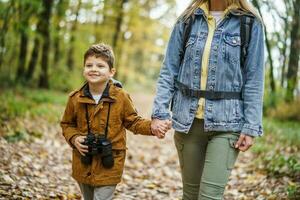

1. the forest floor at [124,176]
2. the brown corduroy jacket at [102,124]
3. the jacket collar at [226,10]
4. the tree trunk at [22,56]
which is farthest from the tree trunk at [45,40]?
the jacket collar at [226,10]

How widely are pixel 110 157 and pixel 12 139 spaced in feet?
13.9

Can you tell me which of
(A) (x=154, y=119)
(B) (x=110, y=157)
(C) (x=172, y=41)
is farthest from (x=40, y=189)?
(C) (x=172, y=41)

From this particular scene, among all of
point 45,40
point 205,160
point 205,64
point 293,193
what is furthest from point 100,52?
point 45,40

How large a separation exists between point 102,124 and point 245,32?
4.59 feet

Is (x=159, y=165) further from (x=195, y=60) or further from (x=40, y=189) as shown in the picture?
(x=195, y=60)

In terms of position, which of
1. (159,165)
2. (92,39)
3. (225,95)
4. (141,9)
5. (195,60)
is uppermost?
(141,9)

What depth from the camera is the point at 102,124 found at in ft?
12.1

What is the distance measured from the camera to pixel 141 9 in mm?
26812

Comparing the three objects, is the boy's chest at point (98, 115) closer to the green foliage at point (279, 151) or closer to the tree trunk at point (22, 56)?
the green foliage at point (279, 151)

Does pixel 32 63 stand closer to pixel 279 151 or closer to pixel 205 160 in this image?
pixel 279 151

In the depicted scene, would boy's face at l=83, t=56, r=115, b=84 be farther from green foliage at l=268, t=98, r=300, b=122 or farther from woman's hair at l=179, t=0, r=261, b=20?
green foliage at l=268, t=98, r=300, b=122

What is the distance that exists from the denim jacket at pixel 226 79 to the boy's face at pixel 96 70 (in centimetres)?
54

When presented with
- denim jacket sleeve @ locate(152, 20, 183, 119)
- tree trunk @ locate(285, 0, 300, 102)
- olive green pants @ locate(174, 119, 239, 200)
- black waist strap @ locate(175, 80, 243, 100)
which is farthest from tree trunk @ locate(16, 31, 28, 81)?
black waist strap @ locate(175, 80, 243, 100)

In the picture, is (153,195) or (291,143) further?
(291,143)
